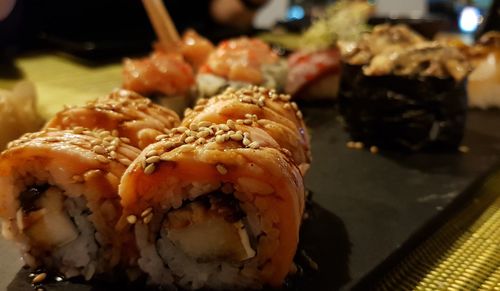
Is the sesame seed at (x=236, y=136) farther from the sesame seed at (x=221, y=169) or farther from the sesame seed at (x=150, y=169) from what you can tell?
the sesame seed at (x=150, y=169)

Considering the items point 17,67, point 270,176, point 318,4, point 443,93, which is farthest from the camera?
point 318,4

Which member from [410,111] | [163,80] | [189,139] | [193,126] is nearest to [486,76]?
[410,111]

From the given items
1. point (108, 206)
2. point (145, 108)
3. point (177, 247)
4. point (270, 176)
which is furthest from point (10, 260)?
point (270, 176)

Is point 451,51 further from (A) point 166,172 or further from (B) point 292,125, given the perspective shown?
(A) point 166,172

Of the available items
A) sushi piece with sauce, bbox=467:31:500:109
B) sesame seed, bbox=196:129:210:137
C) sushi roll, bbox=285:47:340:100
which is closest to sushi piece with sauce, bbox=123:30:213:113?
sushi roll, bbox=285:47:340:100

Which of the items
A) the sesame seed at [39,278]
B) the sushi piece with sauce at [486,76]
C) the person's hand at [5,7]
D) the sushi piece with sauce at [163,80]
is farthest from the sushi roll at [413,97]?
the person's hand at [5,7]

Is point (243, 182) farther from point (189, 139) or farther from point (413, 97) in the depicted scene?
point (413, 97)
